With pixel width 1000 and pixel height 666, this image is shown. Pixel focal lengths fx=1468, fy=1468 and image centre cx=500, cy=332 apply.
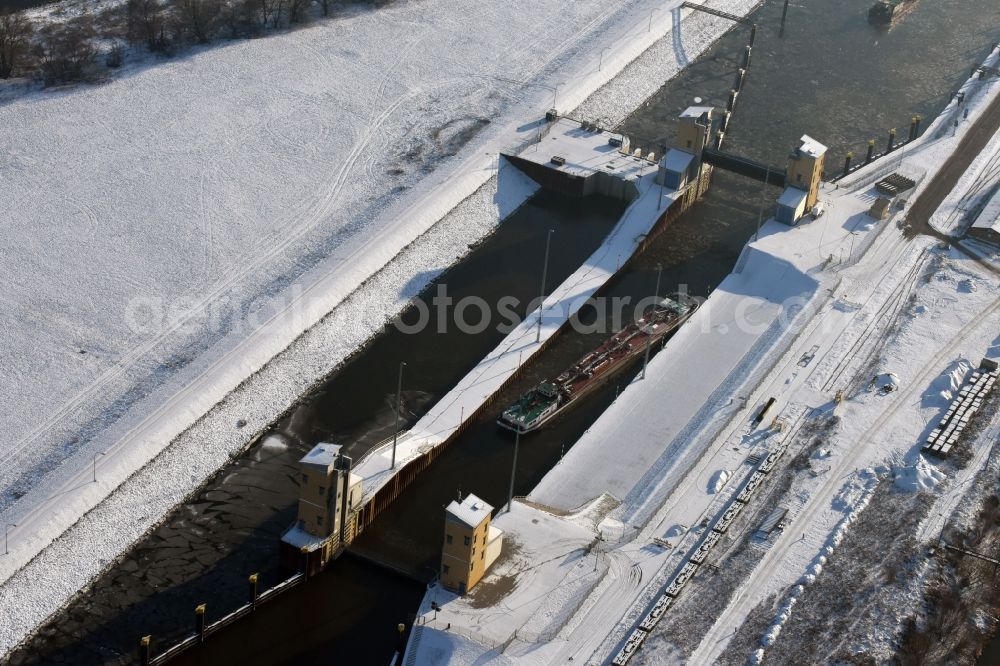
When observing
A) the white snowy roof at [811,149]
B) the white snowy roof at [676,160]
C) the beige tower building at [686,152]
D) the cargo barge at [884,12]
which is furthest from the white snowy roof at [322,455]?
the cargo barge at [884,12]

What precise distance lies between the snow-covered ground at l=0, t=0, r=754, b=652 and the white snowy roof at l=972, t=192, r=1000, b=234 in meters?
27.0

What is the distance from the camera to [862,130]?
10488cm

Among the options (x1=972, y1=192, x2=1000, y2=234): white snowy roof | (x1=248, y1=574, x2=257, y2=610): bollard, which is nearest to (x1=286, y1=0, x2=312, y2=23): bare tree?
(x1=972, y1=192, x2=1000, y2=234): white snowy roof

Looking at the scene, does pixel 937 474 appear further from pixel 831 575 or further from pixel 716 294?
pixel 716 294

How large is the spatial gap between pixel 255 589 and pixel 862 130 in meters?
61.8

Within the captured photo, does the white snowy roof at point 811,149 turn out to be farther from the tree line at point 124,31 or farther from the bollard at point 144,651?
the bollard at point 144,651

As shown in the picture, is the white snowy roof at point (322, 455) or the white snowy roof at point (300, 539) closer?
the white snowy roof at point (322, 455)

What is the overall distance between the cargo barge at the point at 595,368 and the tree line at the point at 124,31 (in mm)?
44167

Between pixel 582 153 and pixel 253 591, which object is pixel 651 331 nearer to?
pixel 582 153

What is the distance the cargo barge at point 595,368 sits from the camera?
2899 inches

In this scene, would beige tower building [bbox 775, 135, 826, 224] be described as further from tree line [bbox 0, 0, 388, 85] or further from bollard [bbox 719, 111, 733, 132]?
tree line [bbox 0, 0, 388, 85]

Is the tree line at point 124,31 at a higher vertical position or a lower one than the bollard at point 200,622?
higher

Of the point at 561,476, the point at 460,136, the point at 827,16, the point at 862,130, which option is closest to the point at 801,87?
the point at 862,130

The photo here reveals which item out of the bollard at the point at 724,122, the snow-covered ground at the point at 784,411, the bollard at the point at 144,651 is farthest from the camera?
the bollard at the point at 724,122
